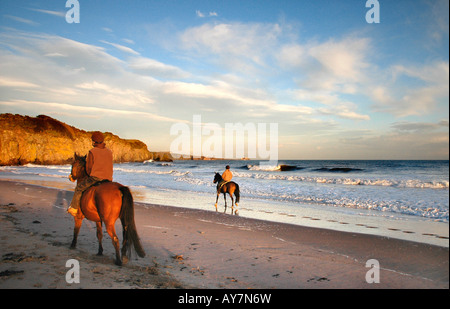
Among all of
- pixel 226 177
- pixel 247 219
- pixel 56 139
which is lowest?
pixel 247 219

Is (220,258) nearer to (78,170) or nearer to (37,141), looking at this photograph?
(78,170)

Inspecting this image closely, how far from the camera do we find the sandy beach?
12.3 ft

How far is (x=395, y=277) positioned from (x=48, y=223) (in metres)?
7.95

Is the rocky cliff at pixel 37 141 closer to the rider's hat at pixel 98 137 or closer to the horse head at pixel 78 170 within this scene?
the horse head at pixel 78 170

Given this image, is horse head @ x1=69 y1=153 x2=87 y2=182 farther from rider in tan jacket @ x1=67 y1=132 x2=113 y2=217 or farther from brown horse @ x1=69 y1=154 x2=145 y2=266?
brown horse @ x1=69 y1=154 x2=145 y2=266

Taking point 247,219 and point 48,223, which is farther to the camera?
point 247,219

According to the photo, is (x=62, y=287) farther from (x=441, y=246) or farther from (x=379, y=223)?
(x=379, y=223)

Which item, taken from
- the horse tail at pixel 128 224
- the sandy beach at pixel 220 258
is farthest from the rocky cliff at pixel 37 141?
the horse tail at pixel 128 224

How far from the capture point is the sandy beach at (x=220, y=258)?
12.3 feet

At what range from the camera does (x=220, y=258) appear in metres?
4.90

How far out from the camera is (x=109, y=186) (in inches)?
178

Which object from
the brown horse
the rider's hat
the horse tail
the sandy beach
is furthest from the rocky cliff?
the horse tail

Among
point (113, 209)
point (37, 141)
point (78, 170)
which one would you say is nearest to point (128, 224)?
point (113, 209)
